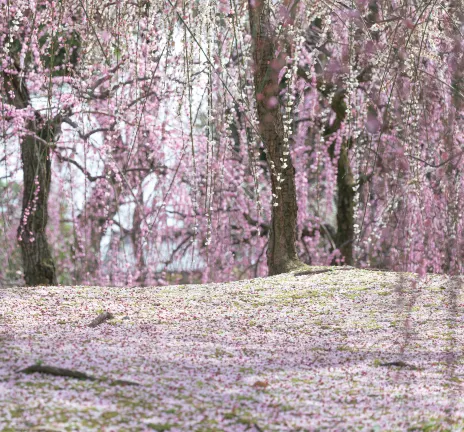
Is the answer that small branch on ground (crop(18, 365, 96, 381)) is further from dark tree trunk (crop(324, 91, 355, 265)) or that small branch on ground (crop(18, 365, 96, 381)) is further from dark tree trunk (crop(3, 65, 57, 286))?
dark tree trunk (crop(324, 91, 355, 265))

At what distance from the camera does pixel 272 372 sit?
11.5 feet

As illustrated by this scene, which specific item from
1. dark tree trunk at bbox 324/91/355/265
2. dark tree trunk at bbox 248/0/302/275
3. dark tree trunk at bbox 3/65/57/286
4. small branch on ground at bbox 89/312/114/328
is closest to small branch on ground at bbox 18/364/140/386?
small branch on ground at bbox 89/312/114/328

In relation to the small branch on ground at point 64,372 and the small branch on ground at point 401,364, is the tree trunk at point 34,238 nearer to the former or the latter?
the small branch on ground at point 64,372

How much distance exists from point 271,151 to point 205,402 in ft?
12.2

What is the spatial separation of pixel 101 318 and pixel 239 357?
1.06 meters

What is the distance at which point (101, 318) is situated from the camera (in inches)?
176

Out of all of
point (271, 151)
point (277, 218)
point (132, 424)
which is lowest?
point (132, 424)

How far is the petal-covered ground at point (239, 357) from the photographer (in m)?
2.82

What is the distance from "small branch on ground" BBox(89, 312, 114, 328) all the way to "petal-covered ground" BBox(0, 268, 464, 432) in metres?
0.04

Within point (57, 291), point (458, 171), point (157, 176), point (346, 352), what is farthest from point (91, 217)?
point (346, 352)

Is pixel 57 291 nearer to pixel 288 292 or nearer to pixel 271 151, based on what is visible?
pixel 288 292

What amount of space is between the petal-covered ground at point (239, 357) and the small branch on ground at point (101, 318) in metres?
0.04

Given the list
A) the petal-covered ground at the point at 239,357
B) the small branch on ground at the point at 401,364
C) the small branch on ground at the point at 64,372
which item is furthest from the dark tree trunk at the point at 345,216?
the small branch on ground at the point at 64,372

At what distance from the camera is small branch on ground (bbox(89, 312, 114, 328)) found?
439 cm
